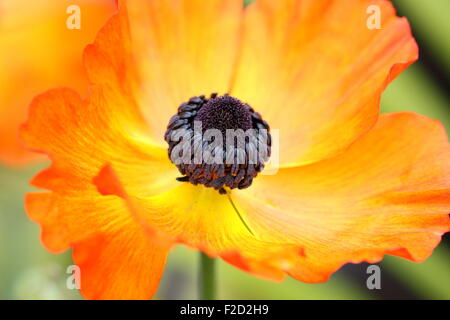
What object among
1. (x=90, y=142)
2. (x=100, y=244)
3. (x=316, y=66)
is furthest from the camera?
(x=316, y=66)

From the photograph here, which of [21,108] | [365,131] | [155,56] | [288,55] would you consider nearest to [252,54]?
[288,55]

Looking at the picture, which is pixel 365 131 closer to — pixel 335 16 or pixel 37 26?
pixel 335 16

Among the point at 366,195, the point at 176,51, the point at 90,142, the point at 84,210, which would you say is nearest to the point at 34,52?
the point at 176,51

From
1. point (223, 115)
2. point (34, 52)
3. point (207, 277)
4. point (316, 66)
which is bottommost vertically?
point (207, 277)

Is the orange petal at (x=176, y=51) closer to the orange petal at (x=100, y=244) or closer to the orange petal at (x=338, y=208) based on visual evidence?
the orange petal at (x=338, y=208)

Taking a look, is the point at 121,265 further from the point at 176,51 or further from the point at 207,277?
the point at 176,51

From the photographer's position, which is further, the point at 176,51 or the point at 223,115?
the point at 176,51

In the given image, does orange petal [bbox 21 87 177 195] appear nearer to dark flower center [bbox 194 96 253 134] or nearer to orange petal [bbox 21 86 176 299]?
orange petal [bbox 21 86 176 299]
